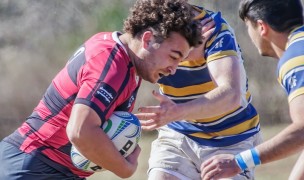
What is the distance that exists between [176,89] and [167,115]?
0.79 m

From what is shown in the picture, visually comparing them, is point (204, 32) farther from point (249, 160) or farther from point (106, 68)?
point (106, 68)

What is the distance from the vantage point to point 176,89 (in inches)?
233

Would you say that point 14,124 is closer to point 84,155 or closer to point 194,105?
point 194,105

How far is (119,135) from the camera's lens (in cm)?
458

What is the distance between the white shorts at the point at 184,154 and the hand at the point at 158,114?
0.87 m

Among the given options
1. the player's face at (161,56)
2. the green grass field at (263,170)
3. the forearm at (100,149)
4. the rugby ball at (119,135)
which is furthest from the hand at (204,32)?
the green grass field at (263,170)

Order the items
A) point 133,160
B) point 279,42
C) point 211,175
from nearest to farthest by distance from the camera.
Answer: point 133,160 → point 211,175 → point 279,42

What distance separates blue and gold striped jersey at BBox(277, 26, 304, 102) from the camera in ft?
14.9

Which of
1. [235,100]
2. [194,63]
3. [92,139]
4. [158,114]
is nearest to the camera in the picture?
[92,139]

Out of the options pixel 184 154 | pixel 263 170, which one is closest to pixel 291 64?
pixel 184 154

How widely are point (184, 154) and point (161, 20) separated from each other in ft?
5.19

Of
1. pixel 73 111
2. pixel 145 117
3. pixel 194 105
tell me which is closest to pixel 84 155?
pixel 73 111

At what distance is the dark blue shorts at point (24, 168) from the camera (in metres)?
4.73

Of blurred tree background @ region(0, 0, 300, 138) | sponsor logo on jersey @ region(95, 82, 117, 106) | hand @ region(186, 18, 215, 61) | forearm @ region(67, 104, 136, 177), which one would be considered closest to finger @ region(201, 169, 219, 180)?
forearm @ region(67, 104, 136, 177)
